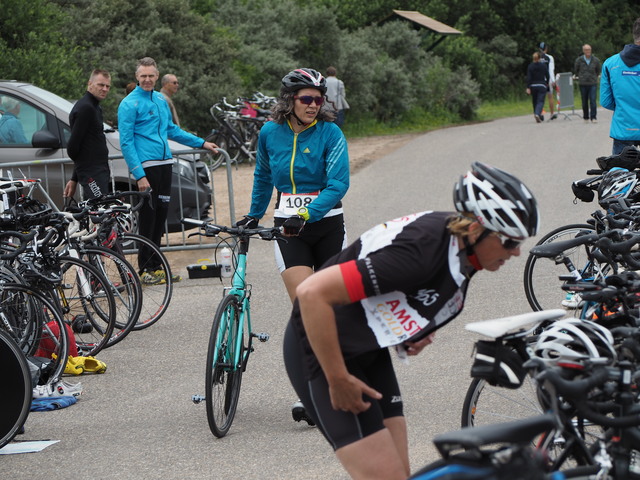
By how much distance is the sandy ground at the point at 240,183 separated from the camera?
12.1 m

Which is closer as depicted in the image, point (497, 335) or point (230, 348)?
point (497, 335)

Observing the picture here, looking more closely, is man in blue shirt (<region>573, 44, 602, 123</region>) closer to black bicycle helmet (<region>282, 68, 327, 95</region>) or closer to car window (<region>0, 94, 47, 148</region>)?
car window (<region>0, 94, 47, 148</region>)

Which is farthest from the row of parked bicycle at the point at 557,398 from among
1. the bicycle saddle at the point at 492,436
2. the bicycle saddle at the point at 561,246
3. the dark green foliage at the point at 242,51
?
the dark green foliage at the point at 242,51

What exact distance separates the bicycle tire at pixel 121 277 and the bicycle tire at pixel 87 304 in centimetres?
22

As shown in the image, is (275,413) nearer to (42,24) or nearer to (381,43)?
(42,24)

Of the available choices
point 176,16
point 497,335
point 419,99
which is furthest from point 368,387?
point 419,99

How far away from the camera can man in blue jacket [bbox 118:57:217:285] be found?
33.8 ft

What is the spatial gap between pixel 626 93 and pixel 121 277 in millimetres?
5095

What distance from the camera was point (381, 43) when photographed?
34.0m

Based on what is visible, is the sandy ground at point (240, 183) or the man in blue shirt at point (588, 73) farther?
the man in blue shirt at point (588, 73)

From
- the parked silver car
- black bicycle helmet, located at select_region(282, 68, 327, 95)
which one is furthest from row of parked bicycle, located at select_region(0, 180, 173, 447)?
the parked silver car

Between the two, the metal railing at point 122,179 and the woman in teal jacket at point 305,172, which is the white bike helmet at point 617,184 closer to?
Result: the woman in teal jacket at point 305,172

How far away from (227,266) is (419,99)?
75.0ft

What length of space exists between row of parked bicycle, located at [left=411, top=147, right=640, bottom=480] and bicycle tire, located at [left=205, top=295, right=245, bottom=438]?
5.28ft
